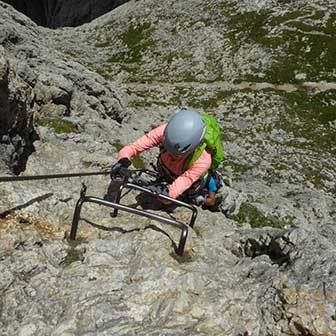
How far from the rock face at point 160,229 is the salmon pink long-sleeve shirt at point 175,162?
4.40 ft

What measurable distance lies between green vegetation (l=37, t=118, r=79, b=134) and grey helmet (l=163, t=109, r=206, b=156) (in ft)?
24.9

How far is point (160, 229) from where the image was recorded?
11992 mm

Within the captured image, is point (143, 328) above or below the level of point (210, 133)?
below

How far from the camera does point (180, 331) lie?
8.52 meters

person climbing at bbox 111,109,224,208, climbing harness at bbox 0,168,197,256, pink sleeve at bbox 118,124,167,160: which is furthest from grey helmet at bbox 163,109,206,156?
climbing harness at bbox 0,168,197,256

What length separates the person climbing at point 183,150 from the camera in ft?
41.6

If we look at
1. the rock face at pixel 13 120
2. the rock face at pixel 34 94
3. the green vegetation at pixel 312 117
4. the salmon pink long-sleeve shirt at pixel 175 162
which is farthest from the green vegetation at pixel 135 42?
the salmon pink long-sleeve shirt at pixel 175 162

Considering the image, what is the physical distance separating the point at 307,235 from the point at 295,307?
3.22 metres

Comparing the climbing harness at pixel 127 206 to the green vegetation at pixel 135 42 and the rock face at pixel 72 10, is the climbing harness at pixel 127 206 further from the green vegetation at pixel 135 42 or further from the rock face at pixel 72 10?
the rock face at pixel 72 10

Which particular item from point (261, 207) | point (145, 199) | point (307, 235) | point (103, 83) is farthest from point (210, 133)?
point (103, 83)

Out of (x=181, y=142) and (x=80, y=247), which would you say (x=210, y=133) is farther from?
(x=80, y=247)

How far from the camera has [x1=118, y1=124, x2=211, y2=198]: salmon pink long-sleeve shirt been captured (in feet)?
43.6

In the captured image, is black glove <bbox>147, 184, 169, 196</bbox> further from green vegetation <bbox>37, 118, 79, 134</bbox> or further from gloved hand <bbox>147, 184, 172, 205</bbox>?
green vegetation <bbox>37, 118, 79, 134</bbox>

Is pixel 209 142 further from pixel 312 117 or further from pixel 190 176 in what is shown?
pixel 312 117
